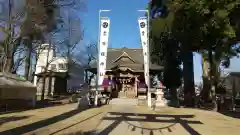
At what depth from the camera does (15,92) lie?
20594 millimetres

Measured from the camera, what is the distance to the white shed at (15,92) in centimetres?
1912

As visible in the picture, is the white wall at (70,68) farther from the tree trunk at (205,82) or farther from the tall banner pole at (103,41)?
the tall banner pole at (103,41)

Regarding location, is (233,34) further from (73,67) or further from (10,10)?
(73,67)

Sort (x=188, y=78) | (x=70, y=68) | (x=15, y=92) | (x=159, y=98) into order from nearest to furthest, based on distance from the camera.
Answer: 1. (x=15, y=92)
2. (x=159, y=98)
3. (x=188, y=78)
4. (x=70, y=68)

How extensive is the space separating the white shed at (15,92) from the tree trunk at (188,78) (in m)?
14.1

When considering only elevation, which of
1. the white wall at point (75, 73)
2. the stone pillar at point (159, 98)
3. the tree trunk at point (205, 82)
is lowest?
the stone pillar at point (159, 98)

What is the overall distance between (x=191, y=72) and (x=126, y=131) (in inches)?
797

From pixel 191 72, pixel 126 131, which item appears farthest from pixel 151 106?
pixel 126 131

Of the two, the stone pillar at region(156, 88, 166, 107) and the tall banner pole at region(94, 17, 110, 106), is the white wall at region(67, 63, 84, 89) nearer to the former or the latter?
the tall banner pole at region(94, 17, 110, 106)

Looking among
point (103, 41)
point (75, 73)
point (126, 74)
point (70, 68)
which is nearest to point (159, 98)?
point (103, 41)

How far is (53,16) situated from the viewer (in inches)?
984

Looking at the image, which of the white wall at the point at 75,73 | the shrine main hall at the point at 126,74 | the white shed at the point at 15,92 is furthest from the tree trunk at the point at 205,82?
the white wall at the point at 75,73

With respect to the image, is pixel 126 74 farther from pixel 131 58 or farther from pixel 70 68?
pixel 70 68

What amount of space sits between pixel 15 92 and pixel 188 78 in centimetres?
1627
